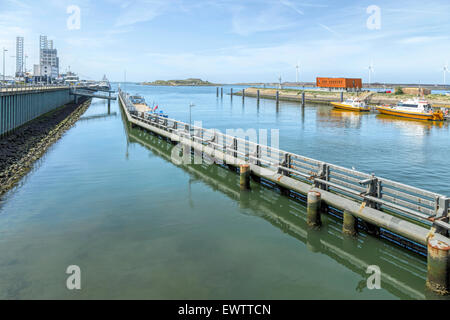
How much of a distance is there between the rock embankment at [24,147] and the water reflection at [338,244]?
10.5m

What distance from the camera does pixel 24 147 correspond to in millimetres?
29562

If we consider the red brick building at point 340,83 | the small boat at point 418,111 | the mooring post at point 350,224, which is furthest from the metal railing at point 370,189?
the red brick building at point 340,83

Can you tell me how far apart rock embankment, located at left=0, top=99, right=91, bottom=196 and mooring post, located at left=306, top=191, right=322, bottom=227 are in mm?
14696

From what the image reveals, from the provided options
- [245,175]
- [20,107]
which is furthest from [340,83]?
[245,175]

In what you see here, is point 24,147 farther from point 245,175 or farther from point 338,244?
point 338,244

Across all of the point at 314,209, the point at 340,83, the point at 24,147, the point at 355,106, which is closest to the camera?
the point at 314,209

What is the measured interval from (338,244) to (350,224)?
0.90 meters

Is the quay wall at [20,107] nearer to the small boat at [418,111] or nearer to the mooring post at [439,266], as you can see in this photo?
the mooring post at [439,266]

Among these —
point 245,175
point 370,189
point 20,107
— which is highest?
point 20,107

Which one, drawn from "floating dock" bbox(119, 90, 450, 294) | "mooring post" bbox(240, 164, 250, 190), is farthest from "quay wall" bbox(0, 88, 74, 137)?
"mooring post" bbox(240, 164, 250, 190)

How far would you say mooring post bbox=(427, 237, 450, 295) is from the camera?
886 cm

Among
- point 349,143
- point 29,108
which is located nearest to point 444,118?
point 349,143

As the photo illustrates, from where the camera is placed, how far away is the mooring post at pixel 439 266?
29.1 feet
